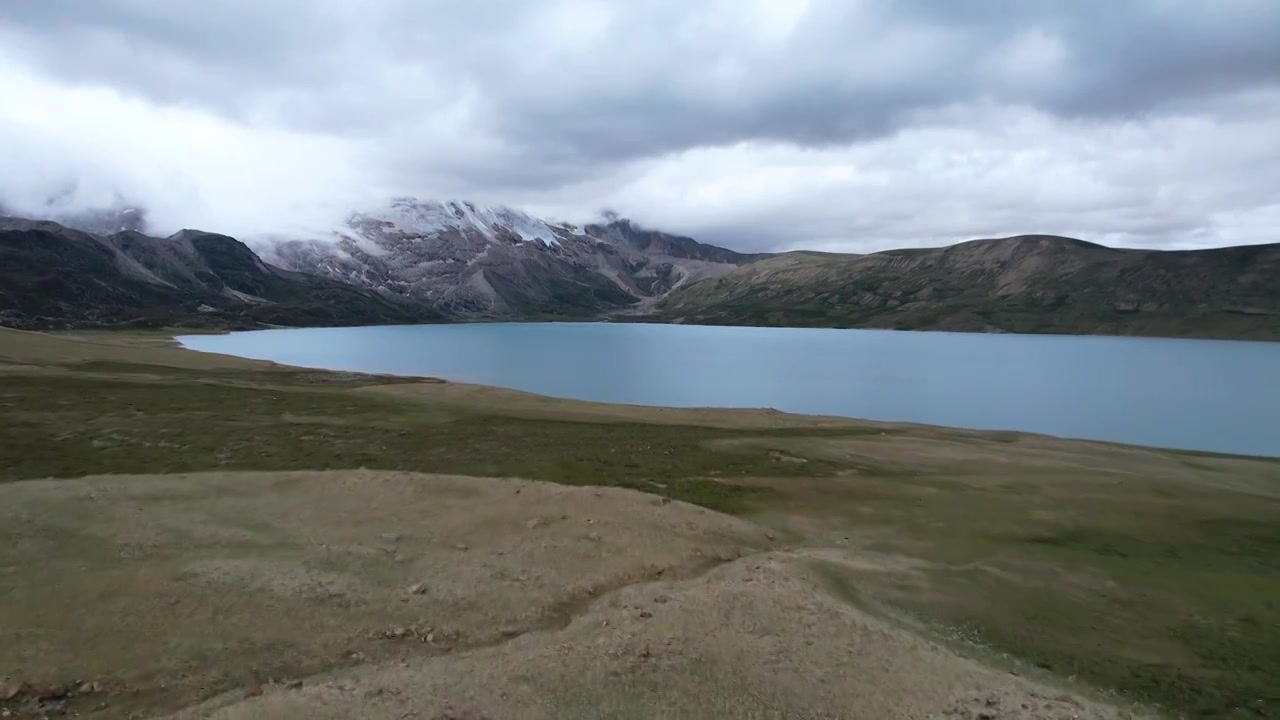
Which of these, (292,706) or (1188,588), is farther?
(1188,588)

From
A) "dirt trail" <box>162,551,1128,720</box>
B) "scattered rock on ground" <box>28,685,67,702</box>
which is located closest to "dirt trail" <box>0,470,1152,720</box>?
"dirt trail" <box>162,551,1128,720</box>

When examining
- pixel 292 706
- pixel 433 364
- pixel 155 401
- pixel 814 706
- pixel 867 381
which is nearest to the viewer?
pixel 292 706

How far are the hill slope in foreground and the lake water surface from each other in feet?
139

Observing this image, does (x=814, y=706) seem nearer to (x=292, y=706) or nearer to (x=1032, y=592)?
(x=292, y=706)

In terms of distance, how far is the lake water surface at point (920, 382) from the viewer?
264 feet

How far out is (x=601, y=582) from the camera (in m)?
21.4

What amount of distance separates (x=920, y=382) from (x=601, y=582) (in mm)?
108364

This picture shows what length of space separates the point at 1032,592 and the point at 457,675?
17.4 metres

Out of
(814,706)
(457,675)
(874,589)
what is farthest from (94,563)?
(874,589)

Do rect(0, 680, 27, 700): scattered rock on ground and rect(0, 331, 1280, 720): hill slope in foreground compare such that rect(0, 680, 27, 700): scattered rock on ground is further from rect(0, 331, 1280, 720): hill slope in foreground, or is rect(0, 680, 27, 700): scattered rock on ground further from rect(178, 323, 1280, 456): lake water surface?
rect(178, 323, 1280, 456): lake water surface

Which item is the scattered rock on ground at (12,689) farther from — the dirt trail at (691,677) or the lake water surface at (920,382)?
the lake water surface at (920,382)

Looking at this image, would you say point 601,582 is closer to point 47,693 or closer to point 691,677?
point 691,677

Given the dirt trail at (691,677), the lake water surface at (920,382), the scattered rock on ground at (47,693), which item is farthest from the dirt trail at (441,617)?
the lake water surface at (920,382)

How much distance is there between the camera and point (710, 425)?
185 ft
